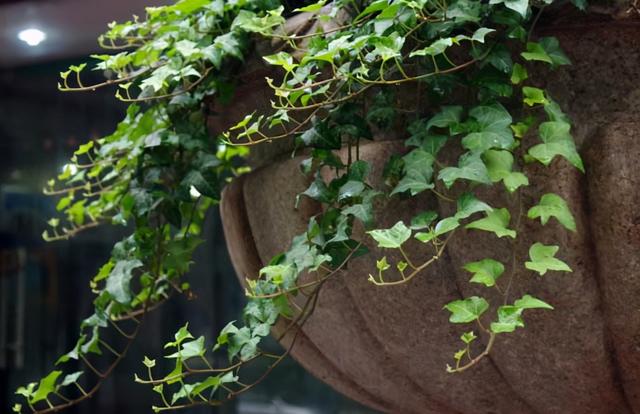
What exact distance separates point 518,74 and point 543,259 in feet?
0.58

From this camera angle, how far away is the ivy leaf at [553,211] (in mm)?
714

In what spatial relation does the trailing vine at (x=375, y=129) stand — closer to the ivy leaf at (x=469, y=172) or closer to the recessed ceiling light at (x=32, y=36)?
the ivy leaf at (x=469, y=172)

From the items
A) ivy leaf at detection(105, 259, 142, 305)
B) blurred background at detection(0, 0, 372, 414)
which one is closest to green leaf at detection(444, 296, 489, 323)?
ivy leaf at detection(105, 259, 142, 305)

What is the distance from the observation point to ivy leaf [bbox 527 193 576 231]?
2.34 feet

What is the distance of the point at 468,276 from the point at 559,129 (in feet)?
0.57

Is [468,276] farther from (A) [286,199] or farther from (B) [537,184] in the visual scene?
(A) [286,199]

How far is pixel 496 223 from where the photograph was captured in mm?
719

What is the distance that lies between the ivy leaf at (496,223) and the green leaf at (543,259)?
0.08ft

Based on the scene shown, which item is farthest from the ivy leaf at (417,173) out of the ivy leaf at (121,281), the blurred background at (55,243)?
the blurred background at (55,243)

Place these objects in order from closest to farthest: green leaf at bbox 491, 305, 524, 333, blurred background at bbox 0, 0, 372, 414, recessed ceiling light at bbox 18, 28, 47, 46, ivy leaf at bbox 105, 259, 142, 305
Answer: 1. green leaf at bbox 491, 305, 524, 333
2. ivy leaf at bbox 105, 259, 142, 305
3. blurred background at bbox 0, 0, 372, 414
4. recessed ceiling light at bbox 18, 28, 47, 46

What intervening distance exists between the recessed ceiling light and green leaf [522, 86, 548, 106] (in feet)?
9.52

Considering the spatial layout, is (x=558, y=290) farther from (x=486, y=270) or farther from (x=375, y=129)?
(x=375, y=129)

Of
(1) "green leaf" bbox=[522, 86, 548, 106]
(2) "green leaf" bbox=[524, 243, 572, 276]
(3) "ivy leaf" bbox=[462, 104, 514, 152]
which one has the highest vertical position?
(1) "green leaf" bbox=[522, 86, 548, 106]

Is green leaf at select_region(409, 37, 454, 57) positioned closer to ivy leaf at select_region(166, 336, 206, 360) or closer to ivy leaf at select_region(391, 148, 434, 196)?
ivy leaf at select_region(391, 148, 434, 196)
